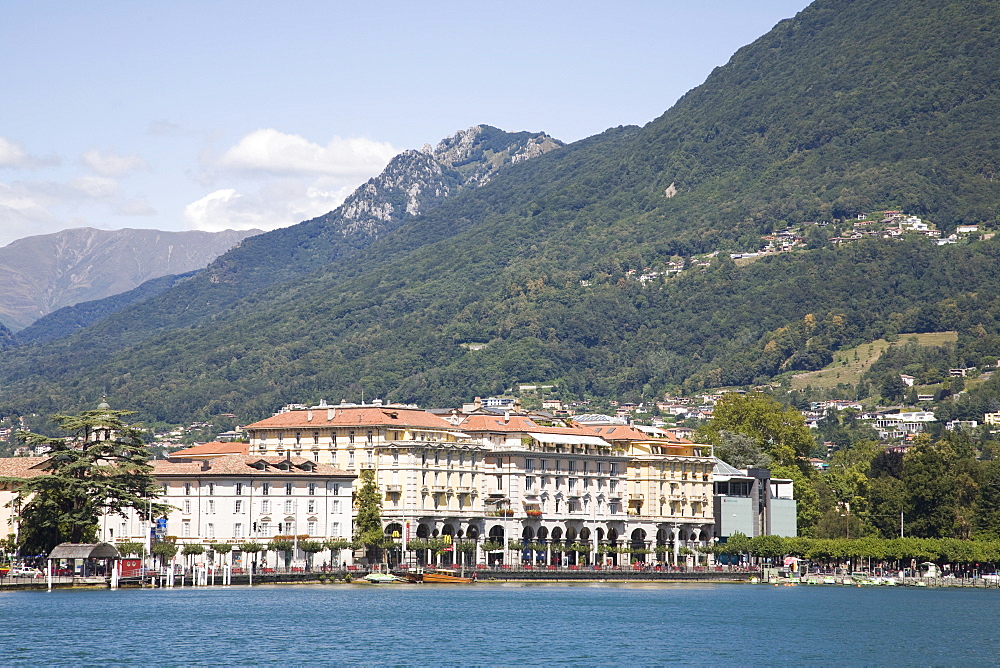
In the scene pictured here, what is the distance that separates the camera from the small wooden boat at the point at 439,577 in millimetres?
137375

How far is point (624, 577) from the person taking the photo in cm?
15100

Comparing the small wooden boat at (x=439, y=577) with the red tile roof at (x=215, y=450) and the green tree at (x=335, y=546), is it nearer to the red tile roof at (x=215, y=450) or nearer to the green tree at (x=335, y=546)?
the green tree at (x=335, y=546)

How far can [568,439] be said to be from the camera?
160 m

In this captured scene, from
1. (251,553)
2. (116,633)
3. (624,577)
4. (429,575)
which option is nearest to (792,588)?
(624,577)

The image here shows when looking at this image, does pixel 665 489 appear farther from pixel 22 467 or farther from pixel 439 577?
pixel 22 467

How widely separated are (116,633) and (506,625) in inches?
913

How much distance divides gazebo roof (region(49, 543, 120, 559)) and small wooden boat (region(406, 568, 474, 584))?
94.3 ft

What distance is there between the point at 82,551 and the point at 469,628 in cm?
2931

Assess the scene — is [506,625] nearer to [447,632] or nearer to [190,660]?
[447,632]

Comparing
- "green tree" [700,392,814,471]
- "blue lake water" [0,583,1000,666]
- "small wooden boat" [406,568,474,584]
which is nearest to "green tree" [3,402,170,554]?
"blue lake water" [0,583,1000,666]

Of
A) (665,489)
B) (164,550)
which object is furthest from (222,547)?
(665,489)

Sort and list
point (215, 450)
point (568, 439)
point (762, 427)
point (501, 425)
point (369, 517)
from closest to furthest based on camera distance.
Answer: point (369, 517), point (215, 450), point (501, 425), point (568, 439), point (762, 427)

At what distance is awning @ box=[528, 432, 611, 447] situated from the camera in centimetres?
15800

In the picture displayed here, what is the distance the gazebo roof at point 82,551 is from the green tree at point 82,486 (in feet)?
5.95
